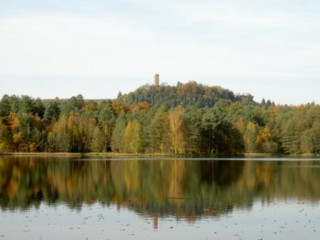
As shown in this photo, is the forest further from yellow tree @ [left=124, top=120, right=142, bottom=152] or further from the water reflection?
the water reflection

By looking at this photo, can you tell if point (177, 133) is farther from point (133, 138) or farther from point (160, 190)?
point (160, 190)

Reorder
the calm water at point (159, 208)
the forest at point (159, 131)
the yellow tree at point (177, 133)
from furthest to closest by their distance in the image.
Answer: the forest at point (159, 131) < the yellow tree at point (177, 133) < the calm water at point (159, 208)

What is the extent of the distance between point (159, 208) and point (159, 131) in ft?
290

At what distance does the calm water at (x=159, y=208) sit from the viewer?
965 inches

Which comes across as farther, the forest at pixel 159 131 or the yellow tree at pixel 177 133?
→ the forest at pixel 159 131

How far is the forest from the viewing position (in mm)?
119375

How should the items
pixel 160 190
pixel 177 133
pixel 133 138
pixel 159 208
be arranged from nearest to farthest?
pixel 159 208, pixel 160 190, pixel 177 133, pixel 133 138

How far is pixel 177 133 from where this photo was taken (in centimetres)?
11706

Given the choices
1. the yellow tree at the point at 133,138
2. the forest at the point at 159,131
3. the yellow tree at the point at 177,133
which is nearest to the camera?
the yellow tree at the point at 177,133

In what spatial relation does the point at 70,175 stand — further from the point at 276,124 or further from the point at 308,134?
the point at 276,124

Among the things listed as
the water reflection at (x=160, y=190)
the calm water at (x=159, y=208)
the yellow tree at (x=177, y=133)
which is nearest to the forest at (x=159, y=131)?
the yellow tree at (x=177, y=133)

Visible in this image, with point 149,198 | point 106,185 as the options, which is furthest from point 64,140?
point 149,198

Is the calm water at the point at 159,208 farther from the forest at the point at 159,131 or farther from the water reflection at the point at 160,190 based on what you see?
the forest at the point at 159,131

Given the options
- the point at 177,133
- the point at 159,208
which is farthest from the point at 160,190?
the point at 177,133
